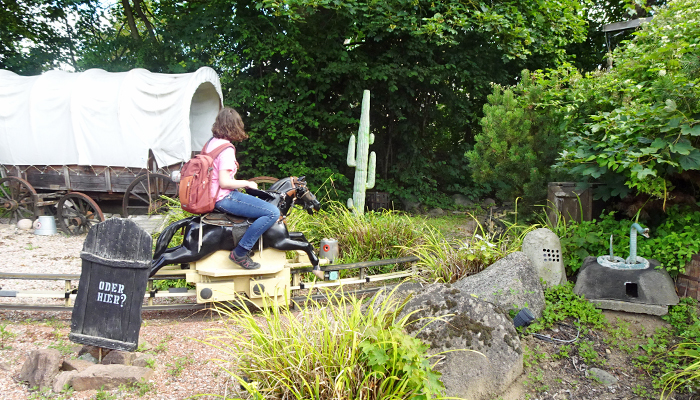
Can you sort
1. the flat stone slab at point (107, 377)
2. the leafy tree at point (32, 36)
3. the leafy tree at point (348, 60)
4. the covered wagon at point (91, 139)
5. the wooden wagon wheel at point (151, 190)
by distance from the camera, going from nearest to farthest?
the flat stone slab at point (107, 377), the wooden wagon wheel at point (151, 190), the covered wagon at point (91, 139), the leafy tree at point (348, 60), the leafy tree at point (32, 36)

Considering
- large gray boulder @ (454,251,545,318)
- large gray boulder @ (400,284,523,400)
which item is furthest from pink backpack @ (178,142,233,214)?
large gray boulder @ (454,251,545,318)

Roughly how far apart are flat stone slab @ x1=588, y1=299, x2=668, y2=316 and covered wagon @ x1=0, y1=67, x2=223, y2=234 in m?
6.14

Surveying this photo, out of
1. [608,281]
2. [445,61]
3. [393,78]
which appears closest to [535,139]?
[608,281]

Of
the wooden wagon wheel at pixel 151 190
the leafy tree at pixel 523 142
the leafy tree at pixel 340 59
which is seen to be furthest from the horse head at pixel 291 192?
the leafy tree at pixel 340 59

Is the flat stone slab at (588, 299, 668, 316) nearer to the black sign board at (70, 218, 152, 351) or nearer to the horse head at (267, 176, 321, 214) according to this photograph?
the horse head at (267, 176, 321, 214)

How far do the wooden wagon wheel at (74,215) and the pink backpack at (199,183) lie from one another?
4.63 meters

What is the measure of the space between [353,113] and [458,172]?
3.16m

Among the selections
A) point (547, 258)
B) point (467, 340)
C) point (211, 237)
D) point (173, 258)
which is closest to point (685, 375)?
point (547, 258)

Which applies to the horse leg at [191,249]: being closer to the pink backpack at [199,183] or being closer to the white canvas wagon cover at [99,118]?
the pink backpack at [199,183]

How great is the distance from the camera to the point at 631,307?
12.5 ft

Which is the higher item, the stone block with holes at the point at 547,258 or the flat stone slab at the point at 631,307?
the stone block with holes at the point at 547,258

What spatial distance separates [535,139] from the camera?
6.04m

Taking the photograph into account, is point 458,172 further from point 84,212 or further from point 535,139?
point 84,212

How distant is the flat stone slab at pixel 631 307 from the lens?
376cm
